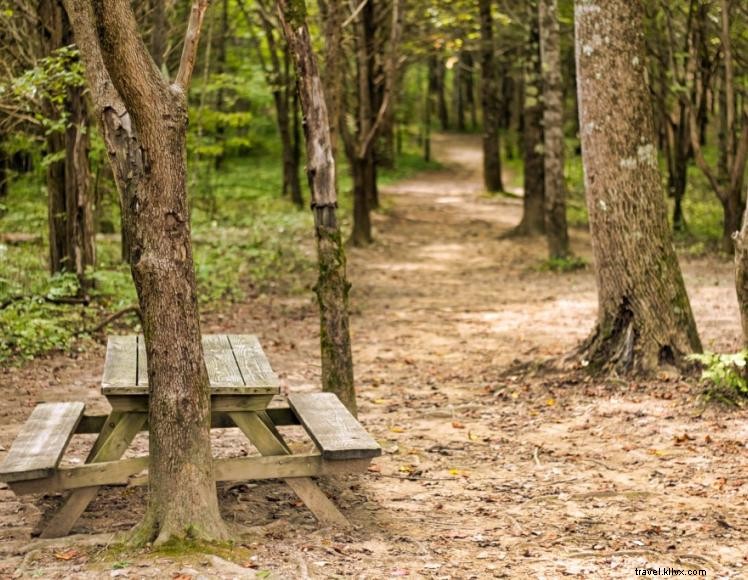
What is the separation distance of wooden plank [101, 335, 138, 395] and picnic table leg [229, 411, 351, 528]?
0.63 meters

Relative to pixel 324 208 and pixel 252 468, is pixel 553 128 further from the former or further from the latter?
pixel 252 468

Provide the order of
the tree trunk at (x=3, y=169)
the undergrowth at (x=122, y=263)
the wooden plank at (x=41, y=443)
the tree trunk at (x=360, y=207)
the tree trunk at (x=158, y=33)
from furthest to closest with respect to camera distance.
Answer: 1. the tree trunk at (x=360, y=207)
2. the tree trunk at (x=3, y=169)
3. the tree trunk at (x=158, y=33)
4. the undergrowth at (x=122, y=263)
5. the wooden plank at (x=41, y=443)

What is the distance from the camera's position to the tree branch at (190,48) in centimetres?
505

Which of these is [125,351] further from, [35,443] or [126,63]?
[126,63]

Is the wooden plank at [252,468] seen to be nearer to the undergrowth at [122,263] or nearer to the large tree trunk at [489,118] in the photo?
the undergrowth at [122,263]

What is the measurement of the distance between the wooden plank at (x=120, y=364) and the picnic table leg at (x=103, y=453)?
218 mm

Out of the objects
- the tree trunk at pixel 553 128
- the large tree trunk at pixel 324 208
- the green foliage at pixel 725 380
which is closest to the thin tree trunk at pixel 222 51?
the tree trunk at pixel 553 128

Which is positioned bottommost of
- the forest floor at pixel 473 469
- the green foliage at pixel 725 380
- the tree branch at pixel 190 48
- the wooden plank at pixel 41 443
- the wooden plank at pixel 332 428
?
the forest floor at pixel 473 469

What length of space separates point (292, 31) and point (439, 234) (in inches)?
587

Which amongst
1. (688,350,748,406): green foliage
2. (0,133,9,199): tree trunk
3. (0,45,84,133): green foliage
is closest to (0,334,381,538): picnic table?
(688,350,748,406): green foliage

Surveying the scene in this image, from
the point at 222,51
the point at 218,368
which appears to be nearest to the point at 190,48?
the point at 218,368

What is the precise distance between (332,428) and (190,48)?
7.40ft

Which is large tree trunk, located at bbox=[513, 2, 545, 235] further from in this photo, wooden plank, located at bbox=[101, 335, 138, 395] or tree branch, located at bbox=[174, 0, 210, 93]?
tree branch, located at bbox=[174, 0, 210, 93]

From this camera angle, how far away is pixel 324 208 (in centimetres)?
695
